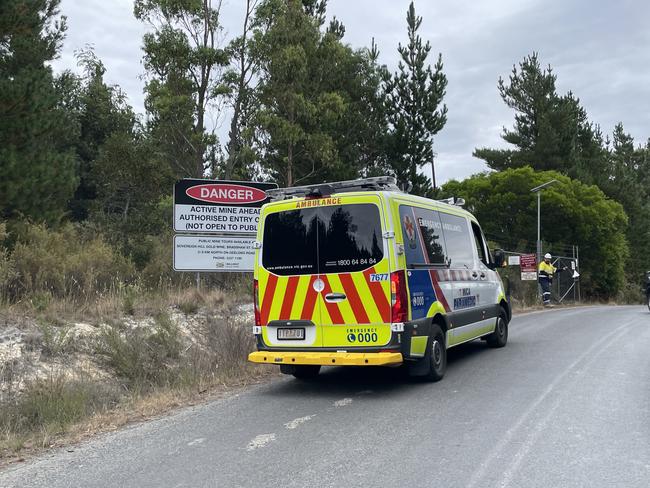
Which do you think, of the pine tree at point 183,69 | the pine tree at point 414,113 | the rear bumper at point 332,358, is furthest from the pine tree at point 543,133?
the rear bumper at point 332,358

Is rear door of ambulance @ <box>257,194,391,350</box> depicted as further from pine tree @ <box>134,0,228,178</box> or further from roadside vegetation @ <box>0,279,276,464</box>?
pine tree @ <box>134,0,228,178</box>

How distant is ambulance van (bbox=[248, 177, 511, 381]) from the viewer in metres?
7.23

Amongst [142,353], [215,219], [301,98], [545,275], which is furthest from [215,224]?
[545,275]

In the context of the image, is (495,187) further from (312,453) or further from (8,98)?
(312,453)

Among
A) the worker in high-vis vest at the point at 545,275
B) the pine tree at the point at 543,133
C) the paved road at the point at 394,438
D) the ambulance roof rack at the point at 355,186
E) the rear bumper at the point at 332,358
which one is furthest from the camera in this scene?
the pine tree at the point at 543,133

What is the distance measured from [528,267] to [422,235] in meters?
19.9

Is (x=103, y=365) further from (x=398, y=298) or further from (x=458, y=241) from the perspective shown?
(x=458, y=241)

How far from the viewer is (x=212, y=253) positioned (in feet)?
38.3

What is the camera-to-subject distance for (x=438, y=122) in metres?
30.8

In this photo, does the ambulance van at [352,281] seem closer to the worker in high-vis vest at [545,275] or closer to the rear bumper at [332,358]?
the rear bumper at [332,358]

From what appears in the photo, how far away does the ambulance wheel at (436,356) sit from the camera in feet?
25.6

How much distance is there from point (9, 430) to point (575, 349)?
346 inches

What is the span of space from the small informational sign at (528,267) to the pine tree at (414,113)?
588 centimetres

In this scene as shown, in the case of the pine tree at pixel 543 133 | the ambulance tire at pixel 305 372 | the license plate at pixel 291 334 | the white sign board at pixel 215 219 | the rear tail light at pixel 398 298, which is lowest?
the ambulance tire at pixel 305 372
